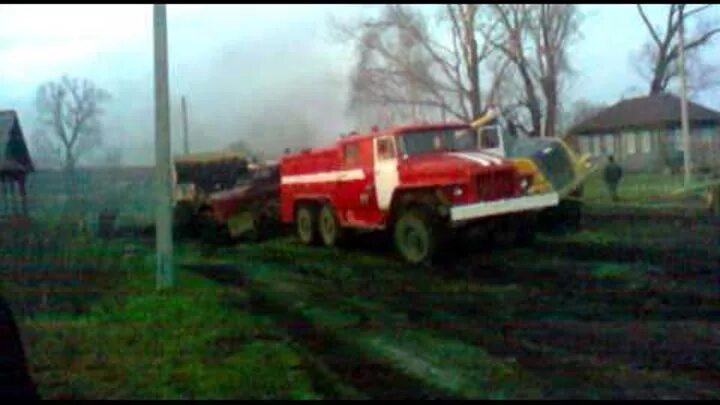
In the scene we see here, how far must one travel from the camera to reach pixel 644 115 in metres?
64.9

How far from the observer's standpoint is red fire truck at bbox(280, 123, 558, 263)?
15.7 metres

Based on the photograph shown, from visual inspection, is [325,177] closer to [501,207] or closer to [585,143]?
[501,207]

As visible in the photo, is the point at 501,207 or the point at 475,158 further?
the point at 475,158

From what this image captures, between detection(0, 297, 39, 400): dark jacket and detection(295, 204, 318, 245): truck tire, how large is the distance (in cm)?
1726

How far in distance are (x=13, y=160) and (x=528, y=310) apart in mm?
27243

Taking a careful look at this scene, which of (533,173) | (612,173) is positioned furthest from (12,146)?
(533,173)

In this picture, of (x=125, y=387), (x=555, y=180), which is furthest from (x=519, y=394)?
(x=555, y=180)

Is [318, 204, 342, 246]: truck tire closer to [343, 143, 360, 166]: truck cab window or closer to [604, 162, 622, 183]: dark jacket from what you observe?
[343, 143, 360, 166]: truck cab window

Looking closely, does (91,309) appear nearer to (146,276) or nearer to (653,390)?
(146,276)

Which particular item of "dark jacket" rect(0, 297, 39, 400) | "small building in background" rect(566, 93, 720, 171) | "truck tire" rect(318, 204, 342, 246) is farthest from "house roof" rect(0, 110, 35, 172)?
"small building in background" rect(566, 93, 720, 171)

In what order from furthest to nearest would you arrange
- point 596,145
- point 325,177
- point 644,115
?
point 596,145 < point 644,115 < point 325,177

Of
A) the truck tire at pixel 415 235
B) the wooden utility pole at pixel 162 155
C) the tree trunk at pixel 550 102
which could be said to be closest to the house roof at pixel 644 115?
the tree trunk at pixel 550 102

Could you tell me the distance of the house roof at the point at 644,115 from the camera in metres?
62.1

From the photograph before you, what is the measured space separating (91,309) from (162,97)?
10.4 feet
